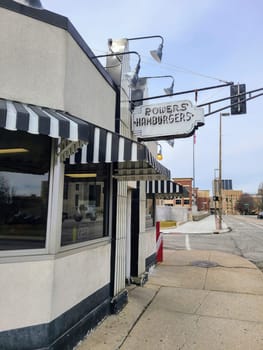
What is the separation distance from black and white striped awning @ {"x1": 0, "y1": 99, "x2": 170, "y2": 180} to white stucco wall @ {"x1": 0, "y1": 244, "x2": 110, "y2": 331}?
1.32 metres

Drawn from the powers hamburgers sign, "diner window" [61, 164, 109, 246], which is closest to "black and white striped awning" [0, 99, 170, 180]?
"diner window" [61, 164, 109, 246]

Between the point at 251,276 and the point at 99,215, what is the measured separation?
552 centimetres

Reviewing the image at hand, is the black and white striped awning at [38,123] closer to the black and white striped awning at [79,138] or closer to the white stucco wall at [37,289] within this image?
the black and white striped awning at [79,138]

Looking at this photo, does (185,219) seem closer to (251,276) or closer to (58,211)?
(251,276)

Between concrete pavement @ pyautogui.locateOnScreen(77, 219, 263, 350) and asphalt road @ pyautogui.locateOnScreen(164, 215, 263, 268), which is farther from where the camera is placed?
asphalt road @ pyautogui.locateOnScreen(164, 215, 263, 268)

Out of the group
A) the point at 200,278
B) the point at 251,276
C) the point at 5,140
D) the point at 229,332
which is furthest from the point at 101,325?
the point at 251,276

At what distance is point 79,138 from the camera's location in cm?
324

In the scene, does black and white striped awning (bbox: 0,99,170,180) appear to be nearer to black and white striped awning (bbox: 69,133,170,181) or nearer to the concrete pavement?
black and white striped awning (bbox: 69,133,170,181)

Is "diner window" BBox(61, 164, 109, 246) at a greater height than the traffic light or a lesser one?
lesser

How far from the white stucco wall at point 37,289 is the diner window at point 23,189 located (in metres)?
0.25

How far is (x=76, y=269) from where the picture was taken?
13.6 feet

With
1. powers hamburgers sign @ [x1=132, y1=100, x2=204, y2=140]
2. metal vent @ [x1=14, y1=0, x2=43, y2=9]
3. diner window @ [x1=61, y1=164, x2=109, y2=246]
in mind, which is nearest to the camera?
metal vent @ [x1=14, y1=0, x2=43, y2=9]

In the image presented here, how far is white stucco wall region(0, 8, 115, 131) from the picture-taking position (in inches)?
142

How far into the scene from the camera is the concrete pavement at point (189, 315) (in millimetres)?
4312
